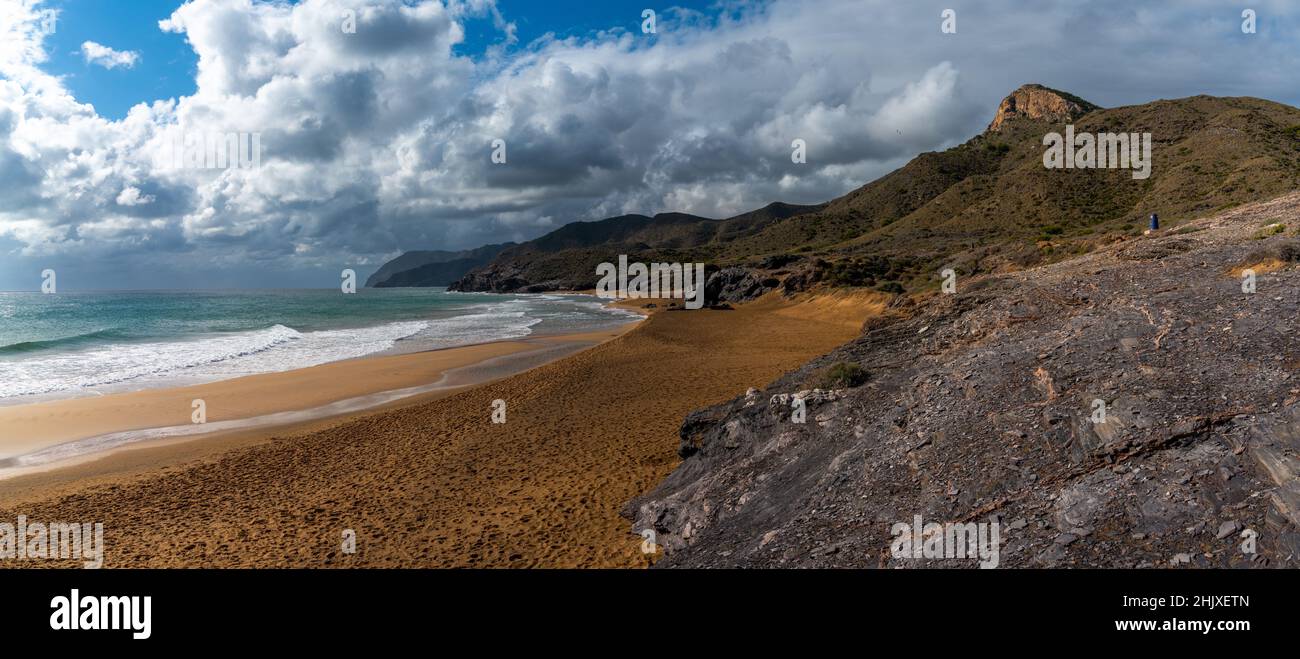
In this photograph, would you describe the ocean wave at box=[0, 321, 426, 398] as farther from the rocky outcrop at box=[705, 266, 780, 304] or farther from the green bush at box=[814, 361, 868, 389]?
the rocky outcrop at box=[705, 266, 780, 304]

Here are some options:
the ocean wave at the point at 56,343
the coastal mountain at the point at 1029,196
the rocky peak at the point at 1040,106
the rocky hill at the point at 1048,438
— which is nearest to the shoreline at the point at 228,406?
the rocky hill at the point at 1048,438

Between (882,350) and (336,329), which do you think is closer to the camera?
(882,350)

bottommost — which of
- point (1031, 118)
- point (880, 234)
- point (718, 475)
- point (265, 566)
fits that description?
point (265, 566)

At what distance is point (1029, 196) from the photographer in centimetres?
6069

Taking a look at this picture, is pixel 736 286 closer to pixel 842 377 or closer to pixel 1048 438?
pixel 842 377

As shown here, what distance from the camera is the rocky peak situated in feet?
305

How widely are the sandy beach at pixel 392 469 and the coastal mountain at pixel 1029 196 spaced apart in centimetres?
1630

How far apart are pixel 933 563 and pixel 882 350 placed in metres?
5.68

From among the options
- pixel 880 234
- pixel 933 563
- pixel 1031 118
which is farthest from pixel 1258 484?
pixel 1031 118

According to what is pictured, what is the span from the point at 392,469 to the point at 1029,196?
225 feet

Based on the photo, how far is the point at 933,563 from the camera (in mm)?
4527
